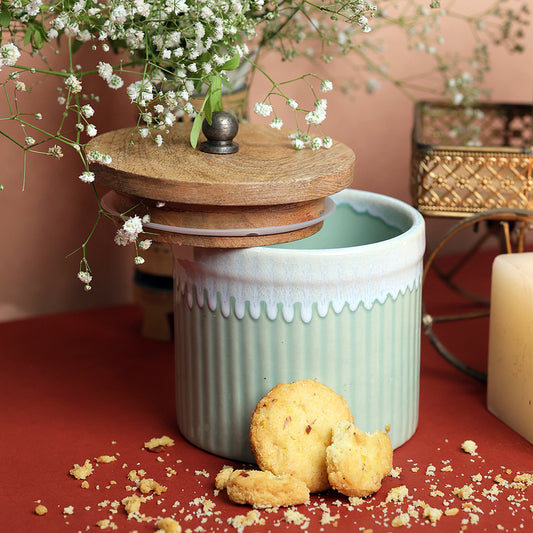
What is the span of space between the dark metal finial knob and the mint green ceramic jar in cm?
12

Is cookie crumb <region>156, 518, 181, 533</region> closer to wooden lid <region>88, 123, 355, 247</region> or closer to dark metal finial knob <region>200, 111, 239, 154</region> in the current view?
wooden lid <region>88, 123, 355, 247</region>

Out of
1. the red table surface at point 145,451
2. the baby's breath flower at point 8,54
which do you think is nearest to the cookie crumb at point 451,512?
the red table surface at point 145,451

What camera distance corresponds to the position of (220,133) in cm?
95

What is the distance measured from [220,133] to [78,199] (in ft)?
1.80

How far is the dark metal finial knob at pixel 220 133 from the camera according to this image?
0.95m

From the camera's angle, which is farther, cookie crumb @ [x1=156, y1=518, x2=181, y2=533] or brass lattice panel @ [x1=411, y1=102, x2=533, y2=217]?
brass lattice panel @ [x1=411, y1=102, x2=533, y2=217]

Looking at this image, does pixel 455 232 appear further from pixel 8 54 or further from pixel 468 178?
pixel 8 54

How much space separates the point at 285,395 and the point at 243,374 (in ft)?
0.22

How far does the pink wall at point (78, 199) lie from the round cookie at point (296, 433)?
623 millimetres

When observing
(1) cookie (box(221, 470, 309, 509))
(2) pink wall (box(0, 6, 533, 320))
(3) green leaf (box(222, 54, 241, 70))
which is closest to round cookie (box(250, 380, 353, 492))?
(1) cookie (box(221, 470, 309, 509))

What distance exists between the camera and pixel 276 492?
888 mm

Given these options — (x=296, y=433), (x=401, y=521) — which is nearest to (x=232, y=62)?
(x=296, y=433)

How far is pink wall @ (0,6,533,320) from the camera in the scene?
4.57 feet

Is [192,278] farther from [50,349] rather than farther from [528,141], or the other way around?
[528,141]
